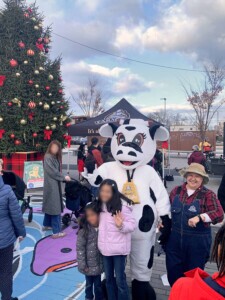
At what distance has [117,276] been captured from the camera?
2.92m

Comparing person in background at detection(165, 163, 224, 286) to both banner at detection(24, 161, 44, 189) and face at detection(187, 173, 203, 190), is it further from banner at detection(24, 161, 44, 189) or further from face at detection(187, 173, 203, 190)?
banner at detection(24, 161, 44, 189)

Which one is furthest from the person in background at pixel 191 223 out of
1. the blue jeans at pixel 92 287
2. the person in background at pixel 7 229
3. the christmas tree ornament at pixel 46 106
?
the christmas tree ornament at pixel 46 106

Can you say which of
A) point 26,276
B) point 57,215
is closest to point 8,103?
point 57,215

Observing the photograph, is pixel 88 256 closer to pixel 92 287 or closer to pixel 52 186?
pixel 92 287

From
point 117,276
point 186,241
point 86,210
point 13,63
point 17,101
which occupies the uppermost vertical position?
point 13,63

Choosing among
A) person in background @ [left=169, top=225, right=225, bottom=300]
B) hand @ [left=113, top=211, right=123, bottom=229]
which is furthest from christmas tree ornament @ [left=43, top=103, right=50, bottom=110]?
person in background @ [left=169, top=225, right=225, bottom=300]

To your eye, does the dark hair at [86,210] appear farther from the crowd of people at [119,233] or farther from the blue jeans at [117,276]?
the blue jeans at [117,276]

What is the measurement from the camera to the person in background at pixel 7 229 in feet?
9.41

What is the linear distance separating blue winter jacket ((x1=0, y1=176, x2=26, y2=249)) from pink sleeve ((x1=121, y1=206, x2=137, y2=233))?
3.63ft

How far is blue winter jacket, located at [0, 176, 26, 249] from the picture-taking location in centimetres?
286

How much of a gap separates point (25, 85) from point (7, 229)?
7466mm

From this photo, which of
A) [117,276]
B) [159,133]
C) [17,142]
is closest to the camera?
[117,276]

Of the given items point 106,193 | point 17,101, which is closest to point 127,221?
point 106,193

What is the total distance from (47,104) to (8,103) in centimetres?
126
